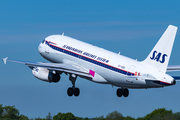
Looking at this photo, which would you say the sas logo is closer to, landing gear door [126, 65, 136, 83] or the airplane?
the airplane

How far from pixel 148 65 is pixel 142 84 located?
2528 millimetres

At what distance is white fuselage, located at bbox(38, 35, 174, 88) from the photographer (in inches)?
2621

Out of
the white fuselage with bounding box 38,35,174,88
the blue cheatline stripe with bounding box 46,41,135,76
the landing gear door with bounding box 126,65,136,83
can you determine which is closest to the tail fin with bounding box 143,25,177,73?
the white fuselage with bounding box 38,35,174,88

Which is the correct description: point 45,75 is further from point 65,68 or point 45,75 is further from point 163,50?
point 163,50

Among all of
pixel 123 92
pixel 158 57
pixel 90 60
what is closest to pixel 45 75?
pixel 90 60

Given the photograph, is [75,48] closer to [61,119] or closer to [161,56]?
[161,56]

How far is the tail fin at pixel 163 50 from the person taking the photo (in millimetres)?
65206

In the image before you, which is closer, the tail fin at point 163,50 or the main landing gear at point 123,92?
the tail fin at point 163,50

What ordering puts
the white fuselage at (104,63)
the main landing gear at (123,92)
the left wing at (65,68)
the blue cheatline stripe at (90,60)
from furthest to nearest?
the main landing gear at (123,92) → the left wing at (65,68) → the blue cheatline stripe at (90,60) → the white fuselage at (104,63)

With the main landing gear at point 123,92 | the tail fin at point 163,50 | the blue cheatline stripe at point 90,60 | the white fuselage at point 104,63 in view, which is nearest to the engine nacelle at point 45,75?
the white fuselage at point 104,63

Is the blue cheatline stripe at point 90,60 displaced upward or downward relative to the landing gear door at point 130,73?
upward

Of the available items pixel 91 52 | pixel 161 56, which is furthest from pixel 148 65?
pixel 91 52

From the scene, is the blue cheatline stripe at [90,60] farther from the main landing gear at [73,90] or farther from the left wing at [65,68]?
the main landing gear at [73,90]

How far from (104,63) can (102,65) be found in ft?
1.61
